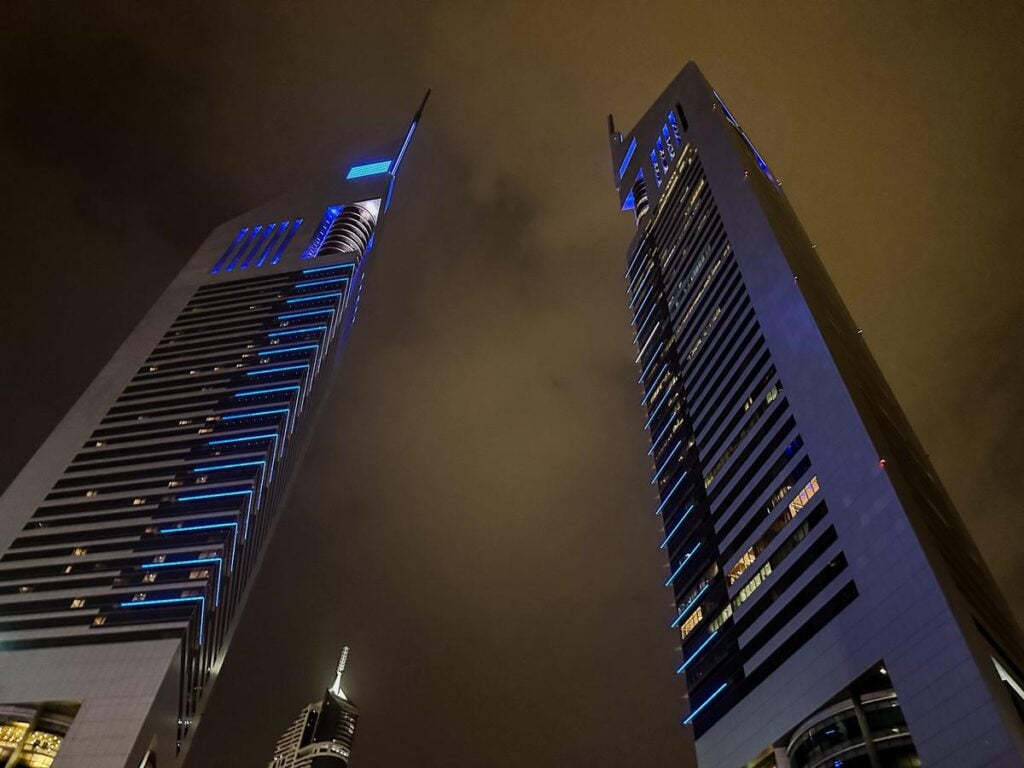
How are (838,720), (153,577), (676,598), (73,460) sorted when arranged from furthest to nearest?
(73,460) → (153,577) → (676,598) → (838,720)

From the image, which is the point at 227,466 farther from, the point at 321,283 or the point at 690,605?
the point at 690,605

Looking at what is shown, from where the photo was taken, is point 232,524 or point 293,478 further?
point 293,478

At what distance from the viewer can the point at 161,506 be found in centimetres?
13075

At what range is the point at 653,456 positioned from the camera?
341 ft

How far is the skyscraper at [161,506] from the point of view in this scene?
350 ft

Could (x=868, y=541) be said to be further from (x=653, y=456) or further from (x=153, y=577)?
(x=153, y=577)

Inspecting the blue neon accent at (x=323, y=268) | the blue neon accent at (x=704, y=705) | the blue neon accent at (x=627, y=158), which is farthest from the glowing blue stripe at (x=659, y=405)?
the blue neon accent at (x=323, y=268)

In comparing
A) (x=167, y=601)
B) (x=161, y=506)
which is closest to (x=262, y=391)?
(x=161, y=506)

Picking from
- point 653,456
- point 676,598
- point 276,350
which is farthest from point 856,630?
point 276,350

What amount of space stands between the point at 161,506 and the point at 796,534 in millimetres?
103302

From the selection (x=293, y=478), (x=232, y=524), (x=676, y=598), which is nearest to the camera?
(x=676, y=598)

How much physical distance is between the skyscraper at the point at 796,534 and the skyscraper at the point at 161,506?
232 ft

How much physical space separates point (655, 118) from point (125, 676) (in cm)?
12620

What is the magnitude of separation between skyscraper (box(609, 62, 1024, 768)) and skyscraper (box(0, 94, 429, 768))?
70698 millimetres
